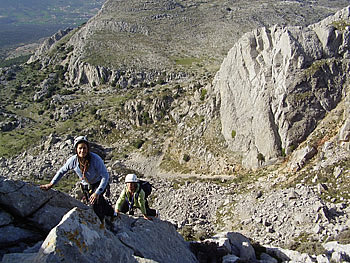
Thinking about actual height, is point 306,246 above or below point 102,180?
below

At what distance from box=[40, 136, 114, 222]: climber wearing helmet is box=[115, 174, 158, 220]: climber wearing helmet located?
4.46 ft

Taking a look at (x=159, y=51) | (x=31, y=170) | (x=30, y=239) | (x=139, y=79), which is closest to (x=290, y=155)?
(x=30, y=239)

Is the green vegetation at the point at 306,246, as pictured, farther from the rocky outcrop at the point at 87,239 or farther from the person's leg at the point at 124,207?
the person's leg at the point at 124,207

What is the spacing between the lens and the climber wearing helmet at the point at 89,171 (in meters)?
7.99

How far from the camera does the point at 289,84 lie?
2791cm

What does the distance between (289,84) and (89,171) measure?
79.0ft

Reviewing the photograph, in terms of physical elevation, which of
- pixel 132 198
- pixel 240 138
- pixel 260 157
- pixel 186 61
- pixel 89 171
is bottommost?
pixel 260 157

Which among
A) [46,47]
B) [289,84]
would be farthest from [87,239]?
[46,47]

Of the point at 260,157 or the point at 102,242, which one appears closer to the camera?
the point at 102,242

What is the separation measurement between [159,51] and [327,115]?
2655 inches

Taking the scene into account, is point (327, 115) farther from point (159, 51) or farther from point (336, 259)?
point (159, 51)

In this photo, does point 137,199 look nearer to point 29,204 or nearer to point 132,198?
point 132,198

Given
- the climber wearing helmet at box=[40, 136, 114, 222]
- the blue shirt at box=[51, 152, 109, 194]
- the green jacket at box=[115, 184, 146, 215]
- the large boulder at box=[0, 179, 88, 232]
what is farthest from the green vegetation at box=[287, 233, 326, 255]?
the large boulder at box=[0, 179, 88, 232]

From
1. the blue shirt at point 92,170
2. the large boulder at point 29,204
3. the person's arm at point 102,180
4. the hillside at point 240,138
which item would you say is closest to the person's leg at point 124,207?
the large boulder at point 29,204
